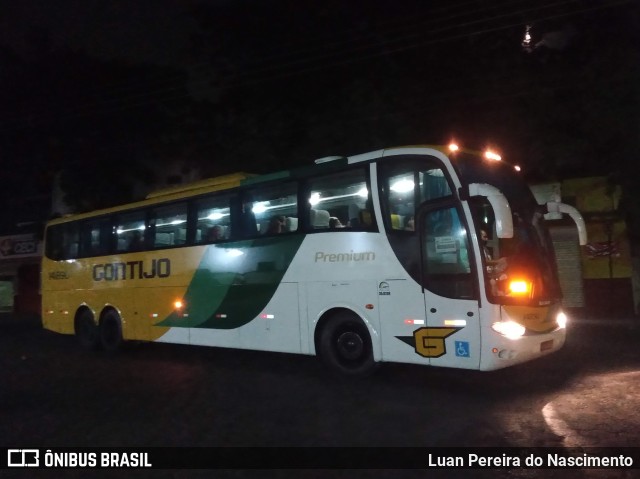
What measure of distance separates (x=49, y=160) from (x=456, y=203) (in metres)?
21.0

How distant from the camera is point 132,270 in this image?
12.5m

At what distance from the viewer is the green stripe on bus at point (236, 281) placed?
982 centimetres

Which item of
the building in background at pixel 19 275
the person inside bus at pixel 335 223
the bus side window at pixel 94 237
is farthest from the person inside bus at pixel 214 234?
the building in background at pixel 19 275

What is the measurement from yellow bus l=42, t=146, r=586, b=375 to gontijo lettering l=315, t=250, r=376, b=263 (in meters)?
0.02

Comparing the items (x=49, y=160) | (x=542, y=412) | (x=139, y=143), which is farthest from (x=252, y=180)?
(x=49, y=160)

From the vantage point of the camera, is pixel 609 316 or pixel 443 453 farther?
pixel 609 316

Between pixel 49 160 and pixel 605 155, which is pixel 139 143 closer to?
pixel 49 160

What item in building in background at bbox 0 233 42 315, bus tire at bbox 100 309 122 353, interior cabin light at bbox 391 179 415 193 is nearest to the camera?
interior cabin light at bbox 391 179 415 193

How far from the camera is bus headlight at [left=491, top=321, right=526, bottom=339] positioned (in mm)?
7316

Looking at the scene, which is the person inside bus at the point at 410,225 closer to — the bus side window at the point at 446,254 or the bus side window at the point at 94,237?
the bus side window at the point at 446,254

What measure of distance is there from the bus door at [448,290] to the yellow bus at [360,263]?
2 centimetres

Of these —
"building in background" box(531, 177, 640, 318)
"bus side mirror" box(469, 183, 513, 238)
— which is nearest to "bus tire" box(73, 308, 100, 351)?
"bus side mirror" box(469, 183, 513, 238)

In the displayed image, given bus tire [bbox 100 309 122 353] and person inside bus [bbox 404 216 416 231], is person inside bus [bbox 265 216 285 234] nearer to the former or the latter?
person inside bus [bbox 404 216 416 231]

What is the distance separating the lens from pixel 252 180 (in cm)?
1031
